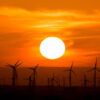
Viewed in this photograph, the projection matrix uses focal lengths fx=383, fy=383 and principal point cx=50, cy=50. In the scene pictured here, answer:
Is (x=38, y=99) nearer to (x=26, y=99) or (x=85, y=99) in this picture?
(x=26, y=99)

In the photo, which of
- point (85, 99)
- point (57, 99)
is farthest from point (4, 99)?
point (85, 99)

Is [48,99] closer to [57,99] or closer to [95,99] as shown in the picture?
[57,99]

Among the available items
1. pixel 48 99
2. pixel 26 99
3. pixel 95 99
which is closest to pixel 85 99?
pixel 95 99

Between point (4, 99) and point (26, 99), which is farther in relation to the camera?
point (26, 99)

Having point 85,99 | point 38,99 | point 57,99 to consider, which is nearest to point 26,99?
point 38,99

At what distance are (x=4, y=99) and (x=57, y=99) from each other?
46.2 feet

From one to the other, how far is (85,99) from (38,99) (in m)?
13.1

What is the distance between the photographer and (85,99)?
337 feet

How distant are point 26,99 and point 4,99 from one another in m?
9.90

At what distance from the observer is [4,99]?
98.9 m

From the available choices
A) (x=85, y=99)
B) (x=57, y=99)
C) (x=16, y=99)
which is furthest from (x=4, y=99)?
(x=85, y=99)

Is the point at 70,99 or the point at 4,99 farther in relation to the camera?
the point at 70,99

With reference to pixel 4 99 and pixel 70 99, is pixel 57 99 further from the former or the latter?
pixel 4 99

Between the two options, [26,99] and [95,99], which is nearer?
[95,99]
